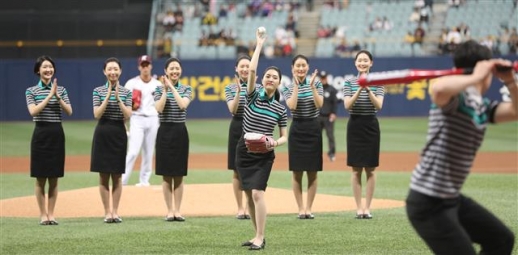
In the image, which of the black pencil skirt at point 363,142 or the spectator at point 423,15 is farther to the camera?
the spectator at point 423,15

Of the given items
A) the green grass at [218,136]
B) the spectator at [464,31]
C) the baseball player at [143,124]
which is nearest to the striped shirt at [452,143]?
the baseball player at [143,124]

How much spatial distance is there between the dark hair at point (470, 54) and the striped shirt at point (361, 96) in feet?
20.2

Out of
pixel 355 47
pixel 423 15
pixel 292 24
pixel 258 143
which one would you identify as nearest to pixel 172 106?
pixel 258 143

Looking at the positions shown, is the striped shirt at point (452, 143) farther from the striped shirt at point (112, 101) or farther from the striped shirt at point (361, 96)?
the striped shirt at point (112, 101)

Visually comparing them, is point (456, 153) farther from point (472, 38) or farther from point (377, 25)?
point (377, 25)

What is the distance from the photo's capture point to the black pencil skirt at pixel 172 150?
1280 centimetres

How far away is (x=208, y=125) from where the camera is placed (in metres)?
32.7

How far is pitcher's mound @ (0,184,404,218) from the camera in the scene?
13.7m

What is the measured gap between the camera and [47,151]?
12570 mm

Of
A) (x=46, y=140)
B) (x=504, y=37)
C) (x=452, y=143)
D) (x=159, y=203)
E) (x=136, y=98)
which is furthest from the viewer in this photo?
(x=504, y=37)

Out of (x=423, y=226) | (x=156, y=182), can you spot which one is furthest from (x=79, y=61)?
(x=423, y=226)

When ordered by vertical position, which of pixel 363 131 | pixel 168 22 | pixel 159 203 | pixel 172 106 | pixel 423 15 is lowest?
pixel 159 203

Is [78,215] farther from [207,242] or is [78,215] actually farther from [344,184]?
[344,184]

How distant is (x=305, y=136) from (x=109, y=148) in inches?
108
